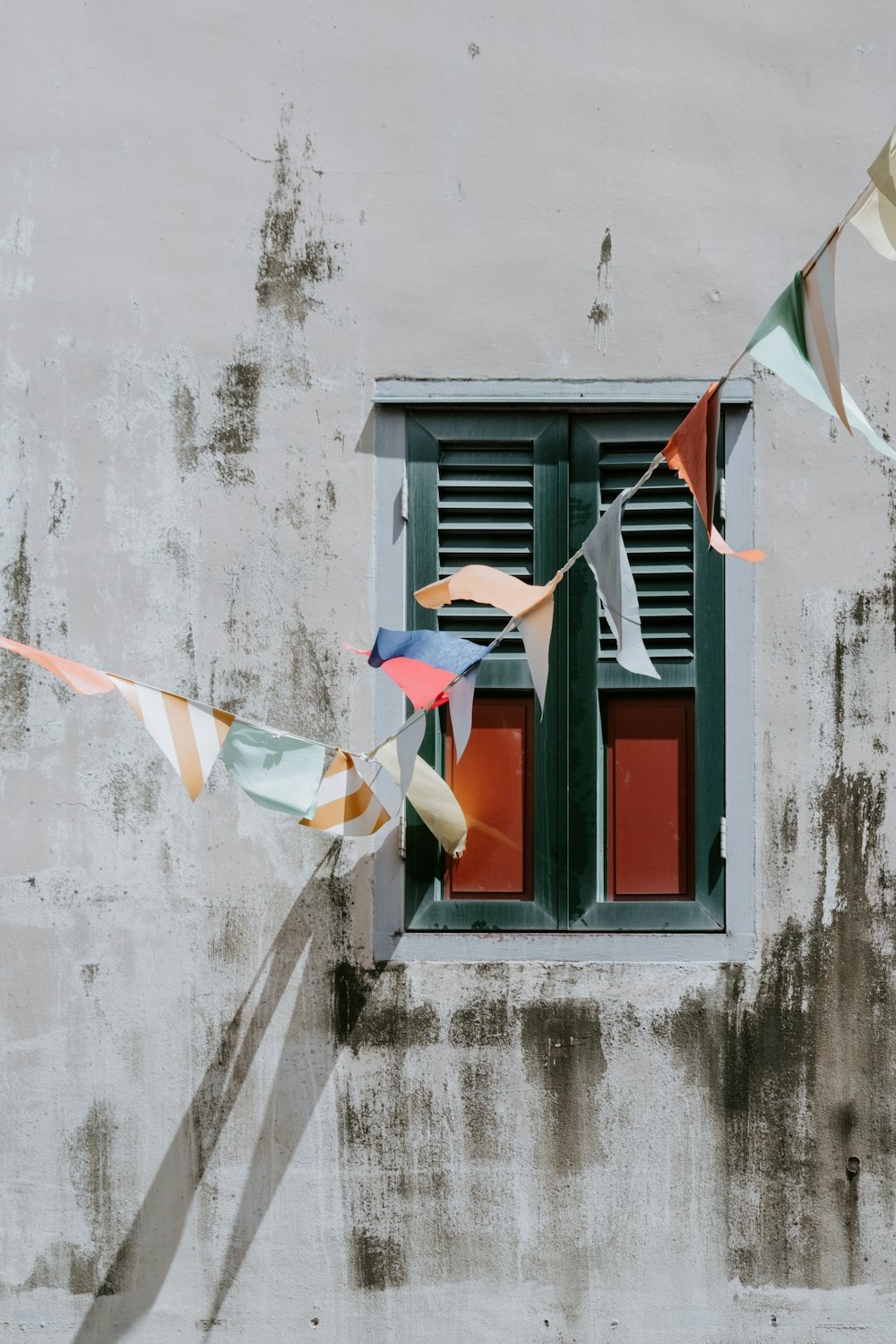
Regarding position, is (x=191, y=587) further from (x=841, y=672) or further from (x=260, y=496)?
(x=841, y=672)

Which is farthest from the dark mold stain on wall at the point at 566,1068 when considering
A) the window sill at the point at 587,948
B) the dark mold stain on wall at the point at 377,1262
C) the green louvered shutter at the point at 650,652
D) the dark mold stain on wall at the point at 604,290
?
the dark mold stain on wall at the point at 604,290

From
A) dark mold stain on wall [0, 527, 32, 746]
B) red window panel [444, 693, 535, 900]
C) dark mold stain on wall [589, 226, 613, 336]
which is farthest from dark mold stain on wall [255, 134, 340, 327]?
red window panel [444, 693, 535, 900]

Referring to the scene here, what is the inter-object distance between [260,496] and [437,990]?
150 centimetres

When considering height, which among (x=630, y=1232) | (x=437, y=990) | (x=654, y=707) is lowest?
(x=630, y=1232)

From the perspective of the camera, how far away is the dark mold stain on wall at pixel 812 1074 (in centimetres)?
334

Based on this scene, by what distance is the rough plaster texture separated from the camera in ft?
11.0

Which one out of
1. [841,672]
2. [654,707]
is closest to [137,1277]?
[654,707]

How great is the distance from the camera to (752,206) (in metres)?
3.47

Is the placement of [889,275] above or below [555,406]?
above

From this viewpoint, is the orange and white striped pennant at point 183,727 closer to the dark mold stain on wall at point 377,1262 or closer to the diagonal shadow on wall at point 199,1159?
the diagonal shadow on wall at point 199,1159

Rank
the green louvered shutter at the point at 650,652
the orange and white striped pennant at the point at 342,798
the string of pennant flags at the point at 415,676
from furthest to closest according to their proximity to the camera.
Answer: the green louvered shutter at the point at 650,652
the orange and white striped pennant at the point at 342,798
the string of pennant flags at the point at 415,676

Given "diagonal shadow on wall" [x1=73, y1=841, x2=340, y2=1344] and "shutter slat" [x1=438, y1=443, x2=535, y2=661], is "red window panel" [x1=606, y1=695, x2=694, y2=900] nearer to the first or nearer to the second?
"shutter slat" [x1=438, y1=443, x2=535, y2=661]

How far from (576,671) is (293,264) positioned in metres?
1.45

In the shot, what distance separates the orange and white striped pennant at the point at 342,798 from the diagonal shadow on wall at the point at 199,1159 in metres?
0.53
